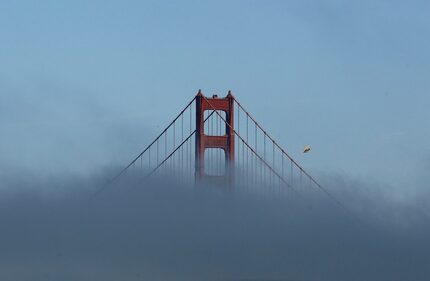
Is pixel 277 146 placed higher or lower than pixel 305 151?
higher

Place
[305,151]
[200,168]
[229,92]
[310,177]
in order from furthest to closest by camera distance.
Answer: [310,177]
[229,92]
[200,168]
[305,151]

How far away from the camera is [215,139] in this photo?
48.3 metres

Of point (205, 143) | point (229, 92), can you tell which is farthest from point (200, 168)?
point (229, 92)

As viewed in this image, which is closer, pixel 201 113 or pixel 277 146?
pixel 201 113

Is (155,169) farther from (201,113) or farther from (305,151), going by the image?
(305,151)

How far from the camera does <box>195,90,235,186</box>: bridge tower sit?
46750mm

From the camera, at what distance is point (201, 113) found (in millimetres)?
47938

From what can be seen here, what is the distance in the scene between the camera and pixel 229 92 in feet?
163

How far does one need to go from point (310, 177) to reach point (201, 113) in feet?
31.4

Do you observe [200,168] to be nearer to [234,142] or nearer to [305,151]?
[234,142]

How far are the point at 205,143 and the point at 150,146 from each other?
6.80m

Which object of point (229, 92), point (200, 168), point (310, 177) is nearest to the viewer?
point (200, 168)

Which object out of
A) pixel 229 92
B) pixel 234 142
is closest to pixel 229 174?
pixel 234 142

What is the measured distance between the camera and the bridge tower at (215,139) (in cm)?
4675
